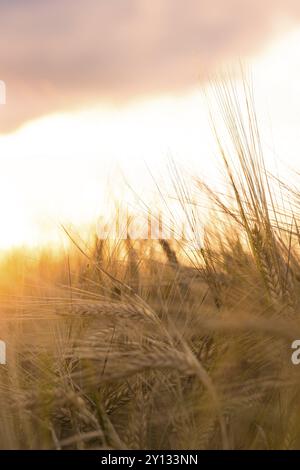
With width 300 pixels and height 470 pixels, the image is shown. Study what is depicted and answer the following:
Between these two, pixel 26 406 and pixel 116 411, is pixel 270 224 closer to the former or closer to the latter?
pixel 116 411

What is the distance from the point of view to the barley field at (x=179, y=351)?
1.23 meters

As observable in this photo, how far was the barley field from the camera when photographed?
1.23m

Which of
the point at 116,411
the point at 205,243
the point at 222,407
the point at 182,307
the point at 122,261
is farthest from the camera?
the point at 122,261

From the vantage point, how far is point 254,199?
5.44 feet

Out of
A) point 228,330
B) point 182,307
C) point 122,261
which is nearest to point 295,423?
point 228,330

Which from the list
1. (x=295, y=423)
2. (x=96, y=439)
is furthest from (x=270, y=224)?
(x=96, y=439)

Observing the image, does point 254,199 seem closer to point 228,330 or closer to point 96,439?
point 228,330

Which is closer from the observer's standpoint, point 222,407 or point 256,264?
point 222,407

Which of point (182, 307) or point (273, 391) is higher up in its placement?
point (182, 307)

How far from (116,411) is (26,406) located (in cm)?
19

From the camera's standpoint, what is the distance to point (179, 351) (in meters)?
1.27

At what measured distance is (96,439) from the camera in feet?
4.26

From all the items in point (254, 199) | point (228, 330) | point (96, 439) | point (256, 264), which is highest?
point (254, 199)
